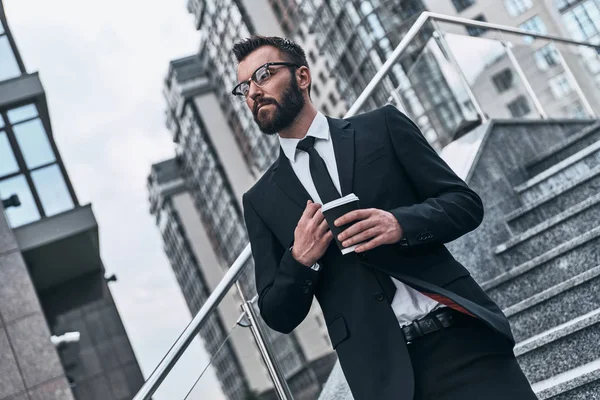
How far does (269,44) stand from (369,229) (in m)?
0.72

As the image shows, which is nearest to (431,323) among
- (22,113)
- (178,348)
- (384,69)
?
(178,348)

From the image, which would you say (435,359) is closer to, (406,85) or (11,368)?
(406,85)

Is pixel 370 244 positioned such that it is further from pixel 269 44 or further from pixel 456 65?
pixel 456 65

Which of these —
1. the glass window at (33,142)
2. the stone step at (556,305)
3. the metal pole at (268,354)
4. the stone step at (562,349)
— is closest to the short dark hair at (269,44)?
the metal pole at (268,354)

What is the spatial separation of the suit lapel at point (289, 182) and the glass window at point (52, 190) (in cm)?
1174

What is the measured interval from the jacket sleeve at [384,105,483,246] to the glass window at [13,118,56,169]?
12.5m

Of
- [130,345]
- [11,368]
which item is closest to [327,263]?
[11,368]

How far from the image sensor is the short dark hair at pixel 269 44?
7.85 ft

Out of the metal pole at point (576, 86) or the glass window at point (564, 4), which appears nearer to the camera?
the metal pole at point (576, 86)

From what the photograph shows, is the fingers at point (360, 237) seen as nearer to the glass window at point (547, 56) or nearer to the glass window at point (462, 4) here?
the glass window at point (547, 56)

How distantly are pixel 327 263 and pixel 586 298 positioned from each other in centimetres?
273

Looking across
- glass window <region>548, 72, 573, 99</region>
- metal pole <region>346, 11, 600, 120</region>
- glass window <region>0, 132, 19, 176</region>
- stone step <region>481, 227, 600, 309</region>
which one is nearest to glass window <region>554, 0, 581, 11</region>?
glass window <region>0, 132, 19, 176</region>

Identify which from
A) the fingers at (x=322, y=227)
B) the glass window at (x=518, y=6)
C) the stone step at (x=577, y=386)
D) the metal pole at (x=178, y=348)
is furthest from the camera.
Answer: the glass window at (x=518, y=6)

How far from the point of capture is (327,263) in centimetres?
222
